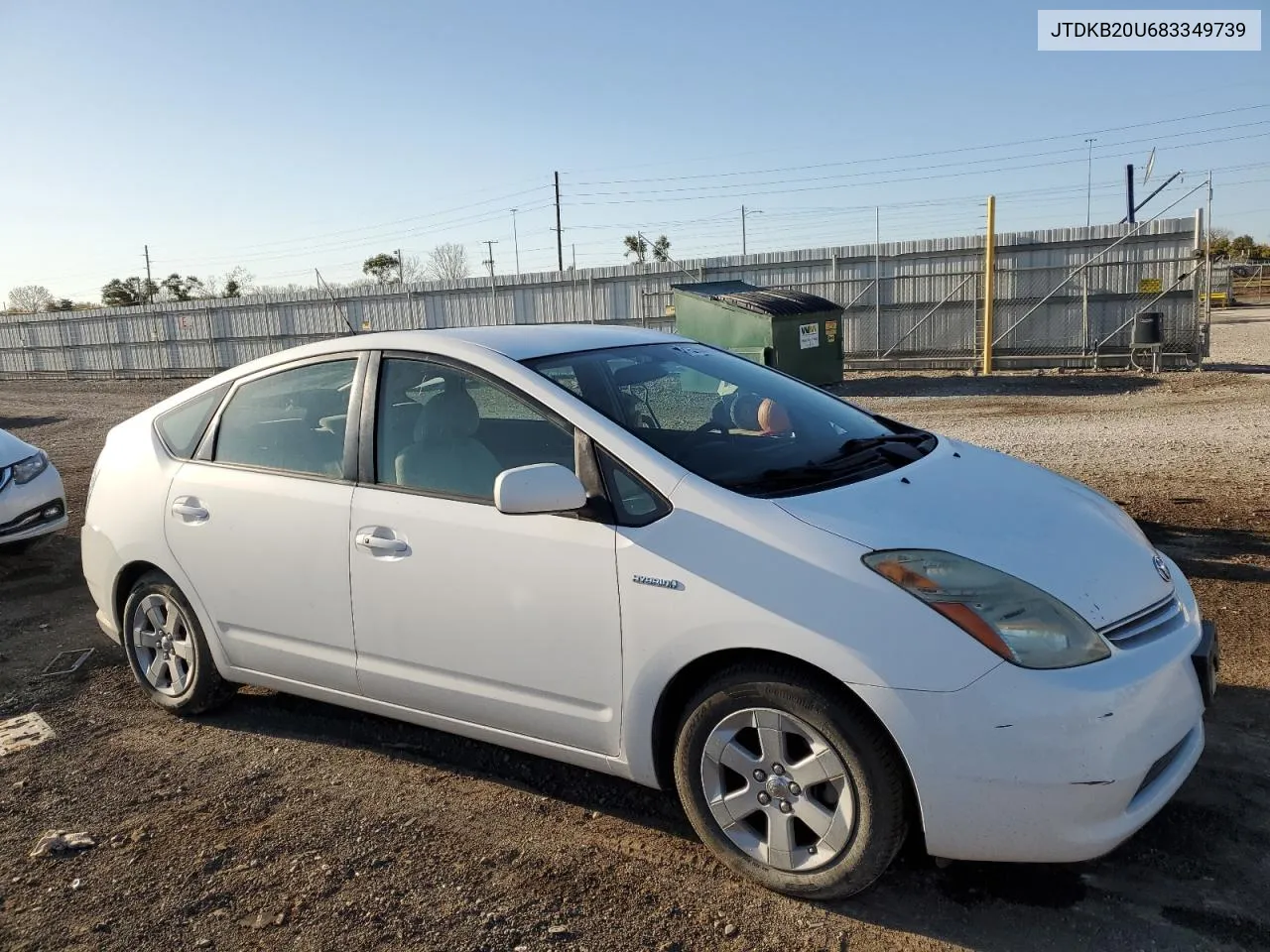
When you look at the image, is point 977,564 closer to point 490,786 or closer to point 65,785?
point 490,786

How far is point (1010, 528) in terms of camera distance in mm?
2902

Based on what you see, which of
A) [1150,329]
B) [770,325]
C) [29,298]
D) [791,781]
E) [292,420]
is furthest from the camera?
[29,298]

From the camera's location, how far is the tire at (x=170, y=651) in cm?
422

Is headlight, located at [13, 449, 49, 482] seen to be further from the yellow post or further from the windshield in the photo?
the yellow post

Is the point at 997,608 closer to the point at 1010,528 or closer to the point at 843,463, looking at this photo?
the point at 1010,528

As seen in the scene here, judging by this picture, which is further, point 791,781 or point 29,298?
point 29,298

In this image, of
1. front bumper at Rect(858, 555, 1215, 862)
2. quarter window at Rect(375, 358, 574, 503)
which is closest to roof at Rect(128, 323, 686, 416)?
quarter window at Rect(375, 358, 574, 503)

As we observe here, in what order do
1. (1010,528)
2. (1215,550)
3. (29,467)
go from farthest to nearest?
(29,467)
(1215,550)
(1010,528)

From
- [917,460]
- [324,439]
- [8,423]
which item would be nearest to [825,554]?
[917,460]

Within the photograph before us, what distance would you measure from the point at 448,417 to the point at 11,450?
5138 millimetres

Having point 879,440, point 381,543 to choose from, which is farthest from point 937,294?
point 381,543

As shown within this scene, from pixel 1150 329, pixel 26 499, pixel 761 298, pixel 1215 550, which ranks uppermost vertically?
pixel 761 298

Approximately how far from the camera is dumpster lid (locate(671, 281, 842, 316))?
15.9 metres

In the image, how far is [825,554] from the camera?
106 inches
